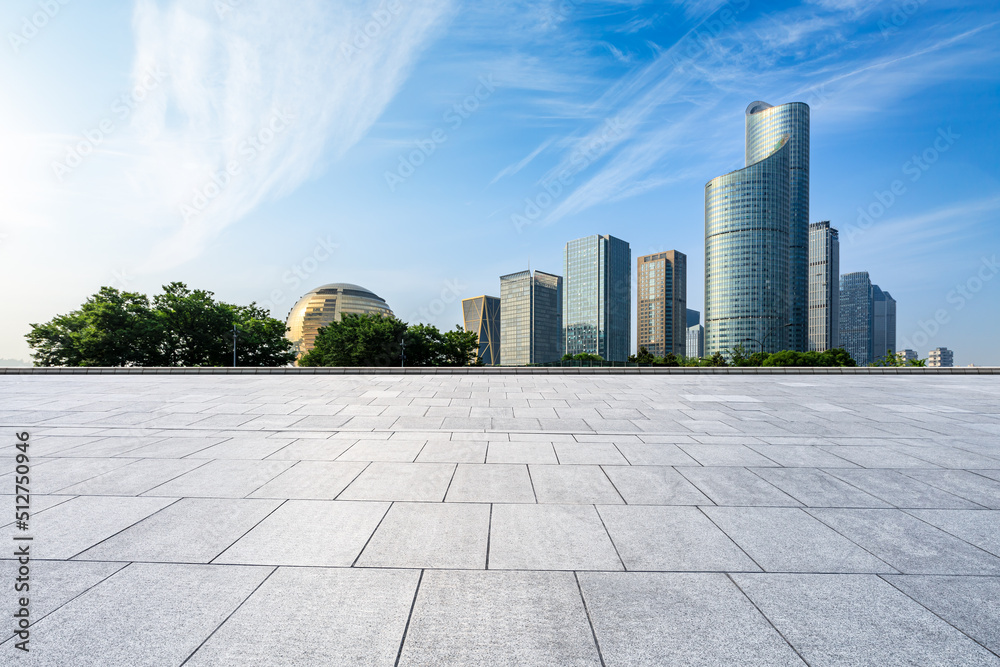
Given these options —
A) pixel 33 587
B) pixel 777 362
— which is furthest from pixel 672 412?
pixel 777 362

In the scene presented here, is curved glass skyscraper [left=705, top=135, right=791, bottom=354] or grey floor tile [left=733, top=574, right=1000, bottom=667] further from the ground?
curved glass skyscraper [left=705, top=135, right=791, bottom=354]

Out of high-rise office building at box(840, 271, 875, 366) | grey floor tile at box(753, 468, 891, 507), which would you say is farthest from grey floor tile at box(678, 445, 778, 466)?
high-rise office building at box(840, 271, 875, 366)

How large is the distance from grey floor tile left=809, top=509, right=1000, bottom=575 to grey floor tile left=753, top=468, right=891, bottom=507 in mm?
210

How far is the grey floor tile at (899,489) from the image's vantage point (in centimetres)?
449

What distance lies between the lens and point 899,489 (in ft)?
16.1

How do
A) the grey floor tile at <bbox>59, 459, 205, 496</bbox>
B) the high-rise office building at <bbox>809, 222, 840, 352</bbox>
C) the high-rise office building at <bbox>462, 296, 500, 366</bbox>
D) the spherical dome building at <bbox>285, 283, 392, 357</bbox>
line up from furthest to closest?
the high-rise office building at <bbox>462, 296, 500, 366</bbox> → the high-rise office building at <bbox>809, 222, 840, 352</bbox> → the spherical dome building at <bbox>285, 283, 392, 357</bbox> → the grey floor tile at <bbox>59, 459, 205, 496</bbox>

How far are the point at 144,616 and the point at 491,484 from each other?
3035 mm

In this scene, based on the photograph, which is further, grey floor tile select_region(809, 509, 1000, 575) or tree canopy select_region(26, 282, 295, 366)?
tree canopy select_region(26, 282, 295, 366)

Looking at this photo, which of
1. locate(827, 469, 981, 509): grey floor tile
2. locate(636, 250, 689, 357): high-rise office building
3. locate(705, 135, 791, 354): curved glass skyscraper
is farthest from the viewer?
locate(636, 250, 689, 357): high-rise office building

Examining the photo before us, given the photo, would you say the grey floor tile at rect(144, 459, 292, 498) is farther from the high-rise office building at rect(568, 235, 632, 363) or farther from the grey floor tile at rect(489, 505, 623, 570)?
the high-rise office building at rect(568, 235, 632, 363)

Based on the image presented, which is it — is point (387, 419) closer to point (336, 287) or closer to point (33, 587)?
point (33, 587)

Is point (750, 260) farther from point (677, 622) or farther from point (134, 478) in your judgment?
point (134, 478)

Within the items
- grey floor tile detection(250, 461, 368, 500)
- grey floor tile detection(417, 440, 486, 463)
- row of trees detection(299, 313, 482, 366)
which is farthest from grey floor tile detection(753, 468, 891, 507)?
row of trees detection(299, 313, 482, 366)

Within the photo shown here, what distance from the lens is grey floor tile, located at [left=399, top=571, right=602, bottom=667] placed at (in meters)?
2.28
